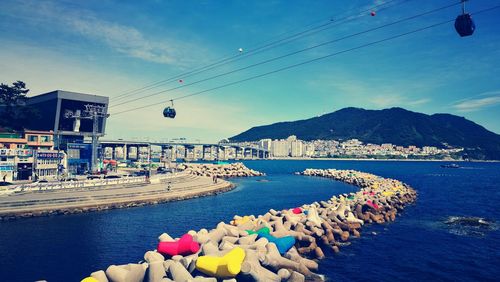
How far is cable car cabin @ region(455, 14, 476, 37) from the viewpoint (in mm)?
16828

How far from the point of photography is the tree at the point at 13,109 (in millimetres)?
82438

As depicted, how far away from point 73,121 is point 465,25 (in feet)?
301

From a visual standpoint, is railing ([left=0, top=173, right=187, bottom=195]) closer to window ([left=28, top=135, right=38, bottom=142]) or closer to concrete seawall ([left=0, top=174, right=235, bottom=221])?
concrete seawall ([left=0, top=174, right=235, bottom=221])

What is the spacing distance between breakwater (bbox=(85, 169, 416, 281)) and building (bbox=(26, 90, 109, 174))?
59.7 meters

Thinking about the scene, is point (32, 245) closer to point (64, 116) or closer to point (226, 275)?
point (226, 275)

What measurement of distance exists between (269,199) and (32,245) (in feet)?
131

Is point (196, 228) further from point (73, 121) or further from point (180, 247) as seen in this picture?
point (73, 121)

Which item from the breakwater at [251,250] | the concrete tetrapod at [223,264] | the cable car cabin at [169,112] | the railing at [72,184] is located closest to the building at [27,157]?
the railing at [72,184]

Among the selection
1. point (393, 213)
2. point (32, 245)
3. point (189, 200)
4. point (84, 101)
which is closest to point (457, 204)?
point (393, 213)

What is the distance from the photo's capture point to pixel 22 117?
276ft

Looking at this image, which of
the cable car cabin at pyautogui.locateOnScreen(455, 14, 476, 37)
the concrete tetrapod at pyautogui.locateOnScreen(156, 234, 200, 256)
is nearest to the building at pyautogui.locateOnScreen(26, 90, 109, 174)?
the concrete tetrapod at pyautogui.locateOnScreen(156, 234, 200, 256)

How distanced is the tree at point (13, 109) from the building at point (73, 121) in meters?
2.77

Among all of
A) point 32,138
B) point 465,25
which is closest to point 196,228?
point 465,25

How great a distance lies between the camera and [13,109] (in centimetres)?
8462
